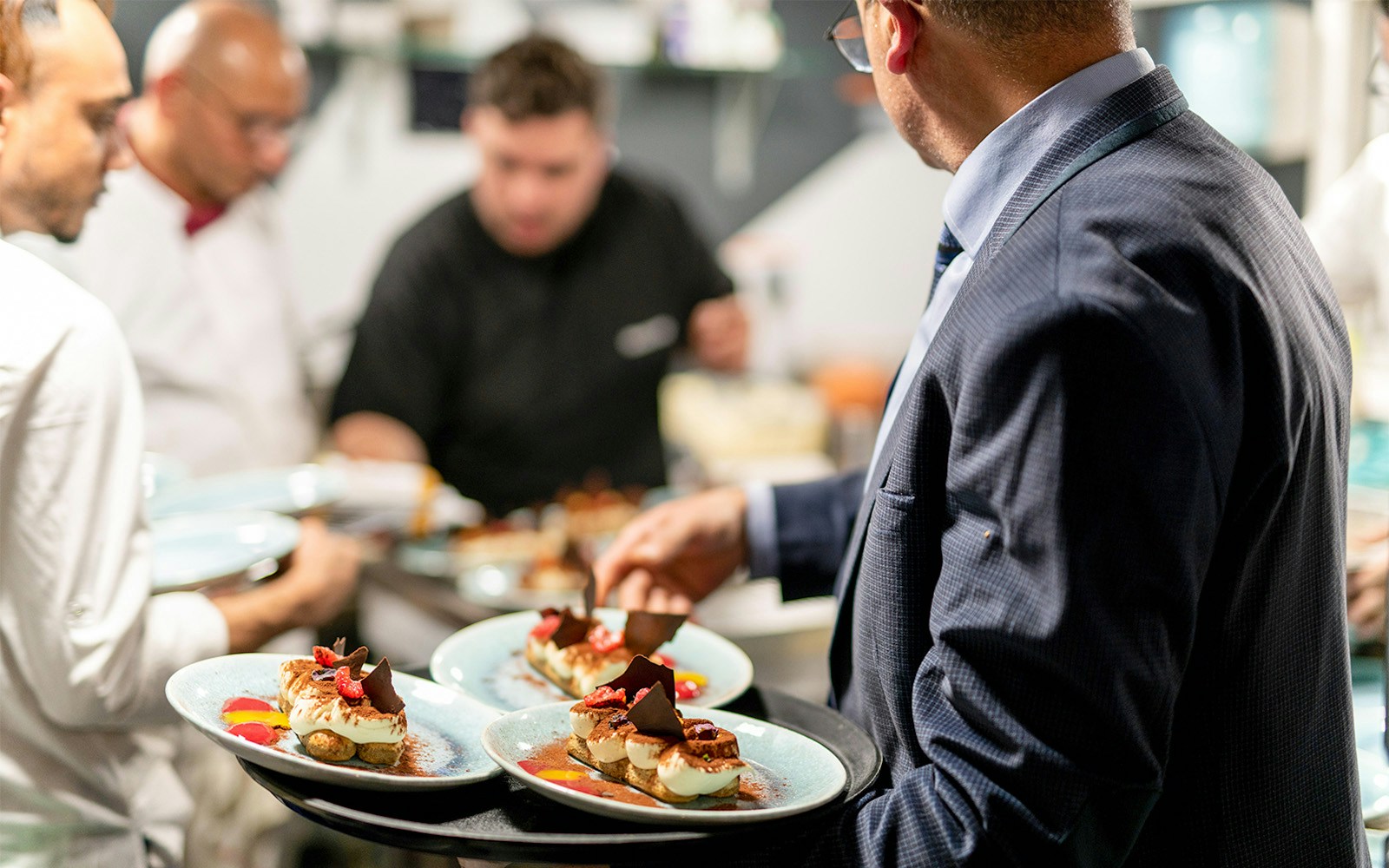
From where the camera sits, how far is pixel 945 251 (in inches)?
45.3

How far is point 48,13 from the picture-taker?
104 centimetres

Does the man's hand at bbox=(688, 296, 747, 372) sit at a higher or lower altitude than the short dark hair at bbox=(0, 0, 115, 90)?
lower

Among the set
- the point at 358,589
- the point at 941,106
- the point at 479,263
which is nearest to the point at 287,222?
the point at 479,263

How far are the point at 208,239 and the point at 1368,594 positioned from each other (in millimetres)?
2403

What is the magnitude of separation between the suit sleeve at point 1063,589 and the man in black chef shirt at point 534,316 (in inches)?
93.4

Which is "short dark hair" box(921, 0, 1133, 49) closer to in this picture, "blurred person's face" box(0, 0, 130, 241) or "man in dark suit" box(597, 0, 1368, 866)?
"man in dark suit" box(597, 0, 1368, 866)

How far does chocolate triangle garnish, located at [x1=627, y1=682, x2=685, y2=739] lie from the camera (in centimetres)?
98

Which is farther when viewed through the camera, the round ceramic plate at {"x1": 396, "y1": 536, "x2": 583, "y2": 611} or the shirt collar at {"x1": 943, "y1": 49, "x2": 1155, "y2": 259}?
the round ceramic plate at {"x1": 396, "y1": 536, "x2": 583, "y2": 611}

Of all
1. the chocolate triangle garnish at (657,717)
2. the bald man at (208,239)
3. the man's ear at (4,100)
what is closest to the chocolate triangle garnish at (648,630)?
the chocolate triangle garnish at (657,717)

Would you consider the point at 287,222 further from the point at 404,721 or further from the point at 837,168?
the point at 404,721

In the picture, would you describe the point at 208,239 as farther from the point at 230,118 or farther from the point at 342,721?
the point at 342,721

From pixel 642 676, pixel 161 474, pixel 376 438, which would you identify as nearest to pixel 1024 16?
pixel 642 676

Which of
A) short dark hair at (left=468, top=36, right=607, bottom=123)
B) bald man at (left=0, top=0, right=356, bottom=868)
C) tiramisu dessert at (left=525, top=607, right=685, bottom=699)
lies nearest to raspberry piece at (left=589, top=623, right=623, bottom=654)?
tiramisu dessert at (left=525, top=607, right=685, bottom=699)

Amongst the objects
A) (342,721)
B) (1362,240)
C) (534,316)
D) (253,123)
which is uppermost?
(253,123)
